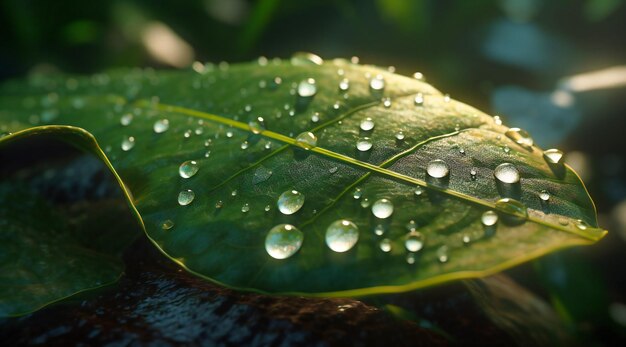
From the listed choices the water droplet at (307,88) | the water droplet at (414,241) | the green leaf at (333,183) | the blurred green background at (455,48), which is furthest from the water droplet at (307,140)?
the blurred green background at (455,48)

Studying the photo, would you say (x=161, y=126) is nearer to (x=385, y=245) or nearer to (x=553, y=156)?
(x=385, y=245)

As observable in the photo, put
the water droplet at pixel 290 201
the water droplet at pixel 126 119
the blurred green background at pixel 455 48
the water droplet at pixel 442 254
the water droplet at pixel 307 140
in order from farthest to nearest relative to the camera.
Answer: the blurred green background at pixel 455 48, the water droplet at pixel 126 119, the water droplet at pixel 307 140, the water droplet at pixel 290 201, the water droplet at pixel 442 254

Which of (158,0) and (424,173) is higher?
(158,0)

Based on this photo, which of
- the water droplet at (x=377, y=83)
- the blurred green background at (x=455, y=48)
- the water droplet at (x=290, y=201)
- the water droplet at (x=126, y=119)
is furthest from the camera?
the blurred green background at (x=455, y=48)

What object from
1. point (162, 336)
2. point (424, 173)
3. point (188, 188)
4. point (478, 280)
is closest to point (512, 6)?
point (478, 280)

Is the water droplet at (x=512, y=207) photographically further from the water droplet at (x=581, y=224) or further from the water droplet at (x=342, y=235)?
the water droplet at (x=342, y=235)

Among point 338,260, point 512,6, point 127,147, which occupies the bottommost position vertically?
point 338,260

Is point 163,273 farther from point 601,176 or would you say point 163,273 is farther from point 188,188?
point 601,176
